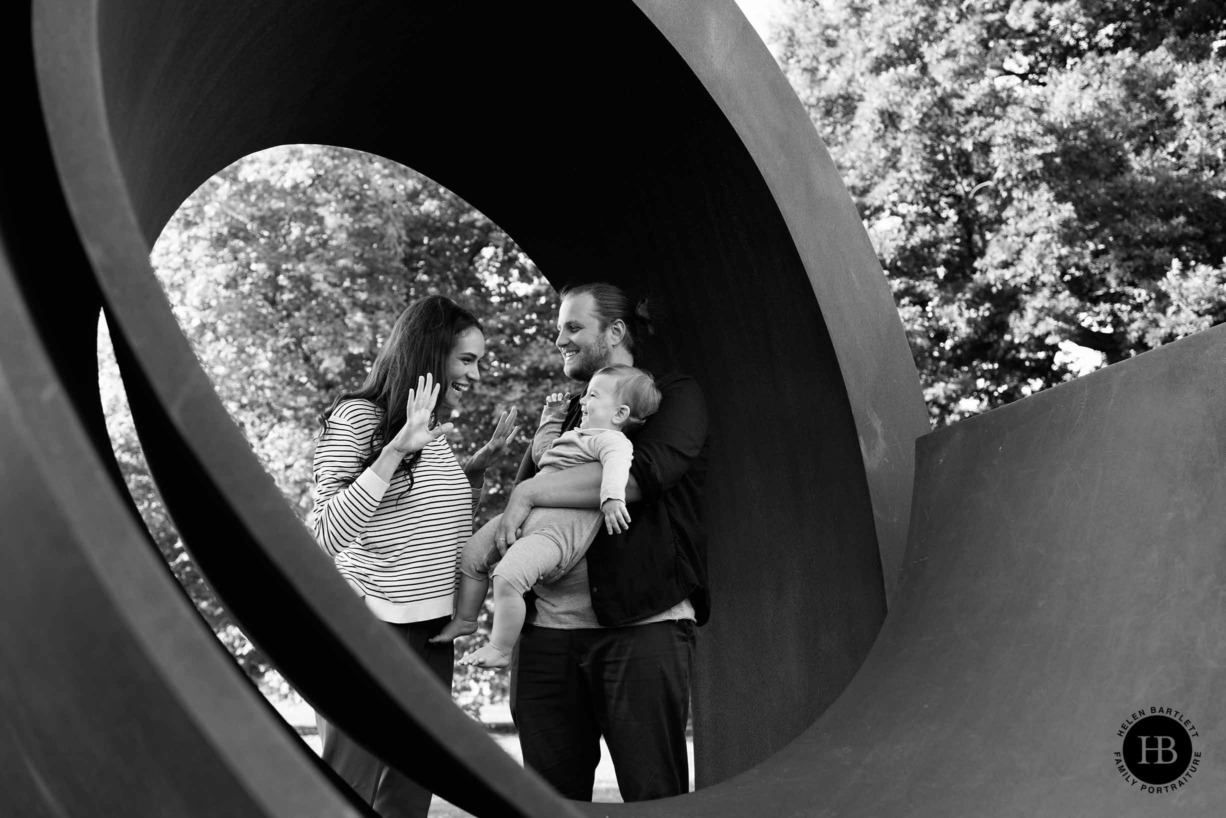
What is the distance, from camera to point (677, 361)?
187 inches

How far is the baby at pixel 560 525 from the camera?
11.9ft

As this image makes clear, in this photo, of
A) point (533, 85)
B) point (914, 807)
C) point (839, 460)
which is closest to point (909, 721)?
point (914, 807)

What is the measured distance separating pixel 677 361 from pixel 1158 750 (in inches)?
89.1

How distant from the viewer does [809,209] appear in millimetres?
3982

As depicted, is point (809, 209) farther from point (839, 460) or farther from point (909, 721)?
point (909, 721)

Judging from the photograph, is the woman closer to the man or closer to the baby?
the baby

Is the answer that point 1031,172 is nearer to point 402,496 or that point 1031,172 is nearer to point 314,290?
point 314,290

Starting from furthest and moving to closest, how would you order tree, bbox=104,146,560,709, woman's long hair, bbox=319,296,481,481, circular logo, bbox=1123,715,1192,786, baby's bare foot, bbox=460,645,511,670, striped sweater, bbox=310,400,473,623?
tree, bbox=104,146,560,709 → woman's long hair, bbox=319,296,481,481 → striped sweater, bbox=310,400,473,623 → baby's bare foot, bbox=460,645,511,670 → circular logo, bbox=1123,715,1192,786

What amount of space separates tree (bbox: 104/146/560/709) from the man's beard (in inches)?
395

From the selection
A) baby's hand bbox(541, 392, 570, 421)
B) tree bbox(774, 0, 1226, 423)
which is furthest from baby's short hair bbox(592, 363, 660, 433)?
tree bbox(774, 0, 1226, 423)

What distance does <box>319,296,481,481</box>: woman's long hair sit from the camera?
383 centimetres

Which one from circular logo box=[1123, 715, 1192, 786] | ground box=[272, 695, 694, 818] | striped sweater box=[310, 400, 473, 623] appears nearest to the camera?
circular logo box=[1123, 715, 1192, 786]

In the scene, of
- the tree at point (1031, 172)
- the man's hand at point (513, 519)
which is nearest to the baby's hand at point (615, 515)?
the man's hand at point (513, 519)

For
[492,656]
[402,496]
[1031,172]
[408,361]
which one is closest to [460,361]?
[408,361]
